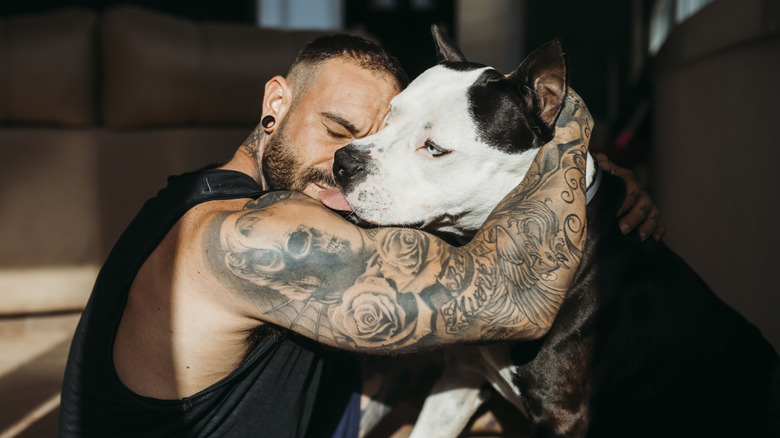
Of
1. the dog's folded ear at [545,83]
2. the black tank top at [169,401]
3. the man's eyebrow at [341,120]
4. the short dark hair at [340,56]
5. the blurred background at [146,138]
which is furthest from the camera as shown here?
the blurred background at [146,138]

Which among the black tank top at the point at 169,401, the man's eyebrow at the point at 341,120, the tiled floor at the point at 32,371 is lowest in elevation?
the tiled floor at the point at 32,371

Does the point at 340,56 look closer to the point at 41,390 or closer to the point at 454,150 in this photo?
the point at 454,150

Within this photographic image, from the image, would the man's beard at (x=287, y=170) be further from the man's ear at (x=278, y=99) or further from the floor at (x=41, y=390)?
the floor at (x=41, y=390)

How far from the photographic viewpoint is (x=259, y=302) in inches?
58.2

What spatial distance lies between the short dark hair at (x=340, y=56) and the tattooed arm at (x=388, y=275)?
Result: 64 cm

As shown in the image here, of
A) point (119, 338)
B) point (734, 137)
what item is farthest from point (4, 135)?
point (734, 137)

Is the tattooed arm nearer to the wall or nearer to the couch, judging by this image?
the wall

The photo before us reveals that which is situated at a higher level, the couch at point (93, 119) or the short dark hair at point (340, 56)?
the short dark hair at point (340, 56)

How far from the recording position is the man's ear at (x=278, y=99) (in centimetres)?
211

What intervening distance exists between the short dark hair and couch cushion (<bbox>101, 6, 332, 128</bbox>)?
6.60 ft

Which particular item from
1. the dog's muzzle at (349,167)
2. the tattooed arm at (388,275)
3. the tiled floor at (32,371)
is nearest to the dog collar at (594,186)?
the tattooed arm at (388,275)

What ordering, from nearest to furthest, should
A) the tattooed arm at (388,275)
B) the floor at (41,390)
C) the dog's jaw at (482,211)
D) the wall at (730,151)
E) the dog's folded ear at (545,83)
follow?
the tattooed arm at (388,275)
the dog's folded ear at (545,83)
the dog's jaw at (482,211)
the floor at (41,390)
the wall at (730,151)

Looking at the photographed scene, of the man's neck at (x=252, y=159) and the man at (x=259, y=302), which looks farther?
the man's neck at (x=252, y=159)

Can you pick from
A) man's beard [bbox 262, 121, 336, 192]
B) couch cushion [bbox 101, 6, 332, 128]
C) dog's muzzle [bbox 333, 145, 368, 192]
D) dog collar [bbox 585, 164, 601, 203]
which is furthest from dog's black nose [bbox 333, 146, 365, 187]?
couch cushion [bbox 101, 6, 332, 128]
